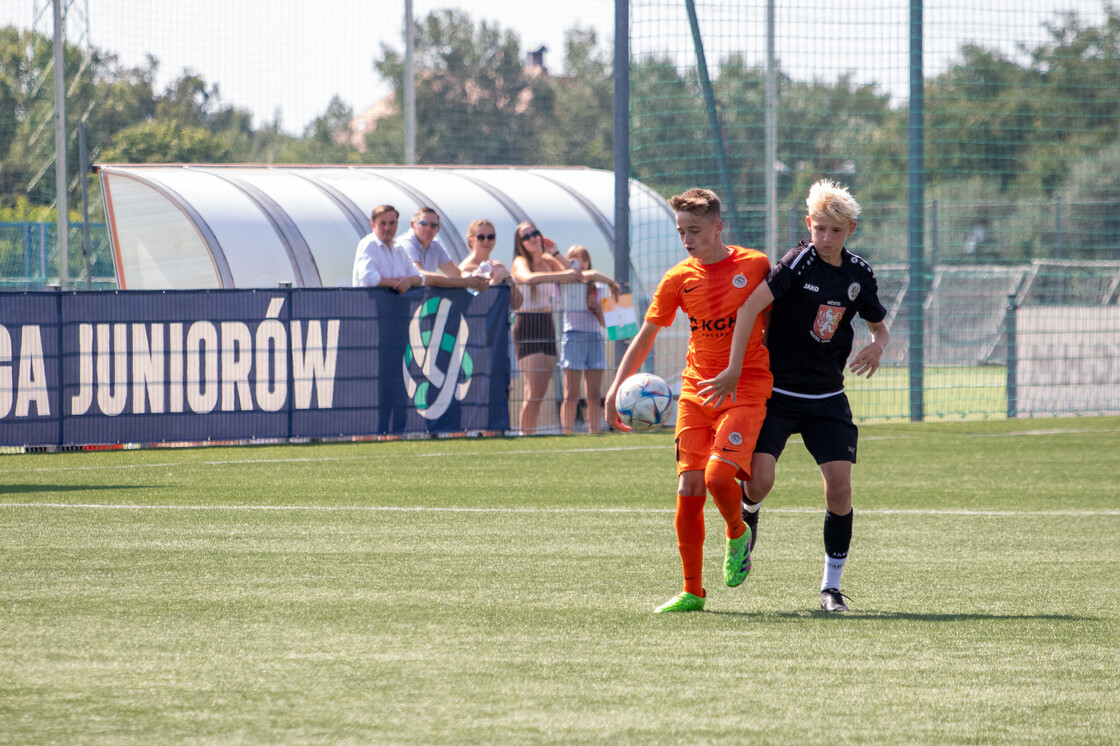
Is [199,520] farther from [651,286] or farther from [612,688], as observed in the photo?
[651,286]

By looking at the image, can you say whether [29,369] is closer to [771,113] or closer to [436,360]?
[436,360]

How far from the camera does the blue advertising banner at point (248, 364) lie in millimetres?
12234

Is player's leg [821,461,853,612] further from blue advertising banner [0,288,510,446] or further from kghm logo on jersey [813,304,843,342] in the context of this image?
blue advertising banner [0,288,510,446]

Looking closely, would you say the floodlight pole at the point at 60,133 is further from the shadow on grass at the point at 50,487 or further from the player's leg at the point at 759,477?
the player's leg at the point at 759,477

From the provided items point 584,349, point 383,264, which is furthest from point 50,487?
point 584,349

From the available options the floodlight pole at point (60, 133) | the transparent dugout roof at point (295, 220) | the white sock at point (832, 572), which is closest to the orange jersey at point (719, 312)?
the white sock at point (832, 572)

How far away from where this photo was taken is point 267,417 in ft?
42.1

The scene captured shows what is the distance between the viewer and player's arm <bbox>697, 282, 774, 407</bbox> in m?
5.55

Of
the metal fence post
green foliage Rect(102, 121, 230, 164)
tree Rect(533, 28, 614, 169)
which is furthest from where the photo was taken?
tree Rect(533, 28, 614, 169)

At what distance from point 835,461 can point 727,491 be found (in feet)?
1.61

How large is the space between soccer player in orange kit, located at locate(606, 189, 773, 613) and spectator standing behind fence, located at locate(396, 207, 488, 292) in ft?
24.6

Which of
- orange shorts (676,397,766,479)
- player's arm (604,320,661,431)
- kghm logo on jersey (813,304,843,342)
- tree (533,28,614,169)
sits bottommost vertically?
orange shorts (676,397,766,479)

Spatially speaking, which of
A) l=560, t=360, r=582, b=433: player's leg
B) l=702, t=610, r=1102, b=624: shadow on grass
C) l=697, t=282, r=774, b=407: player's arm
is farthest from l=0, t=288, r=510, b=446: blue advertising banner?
l=702, t=610, r=1102, b=624: shadow on grass

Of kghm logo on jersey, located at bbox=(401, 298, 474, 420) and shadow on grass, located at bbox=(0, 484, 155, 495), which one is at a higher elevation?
kghm logo on jersey, located at bbox=(401, 298, 474, 420)
